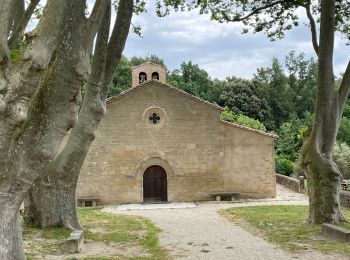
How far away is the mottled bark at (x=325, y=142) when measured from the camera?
12.5 meters

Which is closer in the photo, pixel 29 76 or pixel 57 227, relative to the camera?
pixel 29 76

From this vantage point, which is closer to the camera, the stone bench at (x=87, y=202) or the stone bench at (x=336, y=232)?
the stone bench at (x=336, y=232)

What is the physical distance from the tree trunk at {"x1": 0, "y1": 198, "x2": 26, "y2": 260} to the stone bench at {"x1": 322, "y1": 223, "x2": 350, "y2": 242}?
6898 millimetres

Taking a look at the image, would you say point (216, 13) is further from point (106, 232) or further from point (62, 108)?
point (62, 108)

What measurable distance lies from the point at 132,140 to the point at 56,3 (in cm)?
1836

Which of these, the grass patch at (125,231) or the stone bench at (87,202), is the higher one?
the stone bench at (87,202)

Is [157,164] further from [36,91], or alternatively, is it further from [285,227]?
[36,91]

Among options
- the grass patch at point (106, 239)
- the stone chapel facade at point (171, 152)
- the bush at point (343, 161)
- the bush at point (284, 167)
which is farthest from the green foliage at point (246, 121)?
the grass patch at point (106, 239)

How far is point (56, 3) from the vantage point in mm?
6418

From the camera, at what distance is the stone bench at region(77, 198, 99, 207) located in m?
23.7

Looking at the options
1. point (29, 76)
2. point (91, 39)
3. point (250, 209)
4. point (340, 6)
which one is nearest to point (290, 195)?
point (250, 209)

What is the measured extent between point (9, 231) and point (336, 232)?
730cm

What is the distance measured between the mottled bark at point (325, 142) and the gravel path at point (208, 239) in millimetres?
2248

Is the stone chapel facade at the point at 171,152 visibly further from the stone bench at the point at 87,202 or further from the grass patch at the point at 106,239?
the grass patch at the point at 106,239
